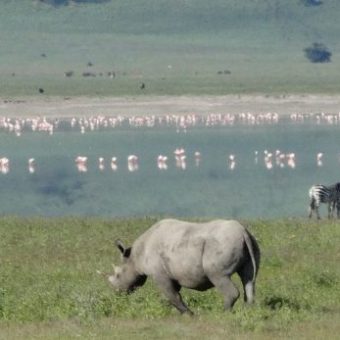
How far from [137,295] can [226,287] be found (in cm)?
130

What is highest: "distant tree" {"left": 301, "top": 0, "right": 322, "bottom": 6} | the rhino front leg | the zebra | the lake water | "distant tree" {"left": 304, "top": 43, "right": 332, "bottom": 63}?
"distant tree" {"left": 301, "top": 0, "right": 322, "bottom": 6}

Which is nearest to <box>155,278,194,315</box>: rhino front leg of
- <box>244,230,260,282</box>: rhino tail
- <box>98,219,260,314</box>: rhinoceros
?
<box>98,219,260,314</box>: rhinoceros

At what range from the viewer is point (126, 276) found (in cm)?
1379

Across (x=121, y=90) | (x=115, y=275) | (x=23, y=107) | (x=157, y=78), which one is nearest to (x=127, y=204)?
(x=115, y=275)

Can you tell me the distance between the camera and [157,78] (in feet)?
315

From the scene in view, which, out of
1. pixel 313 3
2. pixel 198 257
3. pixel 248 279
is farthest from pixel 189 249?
pixel 313 3

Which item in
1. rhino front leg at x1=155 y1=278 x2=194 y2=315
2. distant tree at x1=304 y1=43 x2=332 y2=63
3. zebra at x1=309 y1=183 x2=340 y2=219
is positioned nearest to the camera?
rhino front leg at x1=155 y1=278 x2=194 y2=315

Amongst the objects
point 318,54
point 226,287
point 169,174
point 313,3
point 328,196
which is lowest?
point 318,54

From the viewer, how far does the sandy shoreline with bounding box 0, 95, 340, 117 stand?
66.2 m

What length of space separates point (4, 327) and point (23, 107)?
182ft

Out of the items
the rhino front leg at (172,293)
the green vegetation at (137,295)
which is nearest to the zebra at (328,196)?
the green vegetation at (137,295)

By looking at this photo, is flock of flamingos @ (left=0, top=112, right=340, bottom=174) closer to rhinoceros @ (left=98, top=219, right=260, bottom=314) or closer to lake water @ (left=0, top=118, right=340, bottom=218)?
lake water @ (left=0, top=118, right=340, bottom=218)

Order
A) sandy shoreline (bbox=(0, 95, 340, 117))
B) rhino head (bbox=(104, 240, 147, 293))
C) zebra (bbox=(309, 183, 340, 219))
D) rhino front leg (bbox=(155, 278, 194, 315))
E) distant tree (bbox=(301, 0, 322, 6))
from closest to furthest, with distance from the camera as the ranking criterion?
rhino front leg (bbox=(155, 278, 194, 315))
rhino head (bbox=(104, 240, 147, 293))
zebra (bbox=(309, 183, 340, 219))
sandy shoreline (bbox=(0, 95, 340, 117))
distant tree (bbox=(301, 0, 322, 6))

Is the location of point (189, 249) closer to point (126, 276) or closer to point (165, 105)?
point (126, 276)
